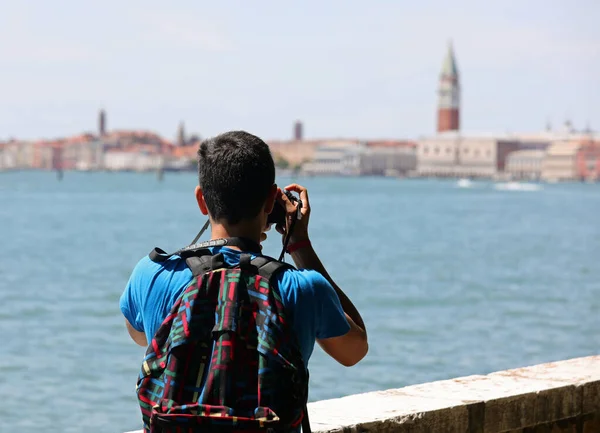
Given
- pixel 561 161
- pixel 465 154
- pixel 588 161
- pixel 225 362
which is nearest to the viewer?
pixel 225 362

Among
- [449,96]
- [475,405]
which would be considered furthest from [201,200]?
[449,96]

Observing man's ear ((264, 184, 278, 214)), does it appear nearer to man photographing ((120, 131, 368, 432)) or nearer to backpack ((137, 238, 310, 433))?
man photographing ((120, 131, 368, 432))

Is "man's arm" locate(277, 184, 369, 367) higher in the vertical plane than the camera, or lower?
lower

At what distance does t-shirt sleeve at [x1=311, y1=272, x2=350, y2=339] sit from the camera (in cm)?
172

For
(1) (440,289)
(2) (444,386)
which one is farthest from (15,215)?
(2) (444,386)

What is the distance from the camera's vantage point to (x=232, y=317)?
1.63 metres

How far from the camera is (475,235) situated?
39.9 meters

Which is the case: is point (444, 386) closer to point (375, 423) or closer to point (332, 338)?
point (375, 423)

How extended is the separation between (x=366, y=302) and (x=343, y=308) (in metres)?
18.1

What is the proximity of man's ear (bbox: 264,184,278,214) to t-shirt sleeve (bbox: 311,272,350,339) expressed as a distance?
13cm

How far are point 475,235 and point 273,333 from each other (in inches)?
1524

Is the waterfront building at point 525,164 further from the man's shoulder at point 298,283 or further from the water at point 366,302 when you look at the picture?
the man's shoulder at point 298,283

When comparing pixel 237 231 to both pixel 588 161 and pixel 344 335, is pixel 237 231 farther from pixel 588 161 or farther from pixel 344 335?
pixel 588 161

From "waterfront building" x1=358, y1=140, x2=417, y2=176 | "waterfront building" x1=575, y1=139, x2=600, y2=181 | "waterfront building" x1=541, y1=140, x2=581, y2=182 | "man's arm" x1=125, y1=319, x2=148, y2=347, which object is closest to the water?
"man's arm" x1=125, y1=319, x2=148, y2=347
